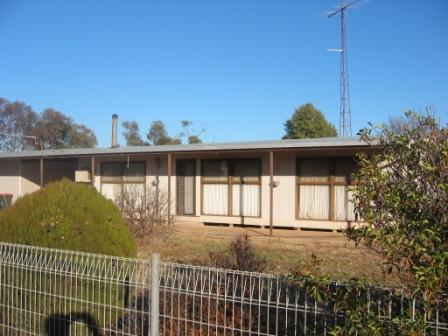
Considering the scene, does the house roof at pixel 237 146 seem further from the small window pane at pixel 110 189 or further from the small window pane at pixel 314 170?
the small window pane at pixel 110 189

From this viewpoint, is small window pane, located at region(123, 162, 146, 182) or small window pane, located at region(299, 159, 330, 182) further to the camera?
small window pane, located at region(123, 162, 146, 182)

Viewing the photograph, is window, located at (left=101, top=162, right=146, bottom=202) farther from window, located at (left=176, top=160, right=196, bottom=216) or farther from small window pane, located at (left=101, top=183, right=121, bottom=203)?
window, located at (left=176, top=160, right=196, bottom=216)

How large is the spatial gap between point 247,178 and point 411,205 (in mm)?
14327

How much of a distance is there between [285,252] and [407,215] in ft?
29.1

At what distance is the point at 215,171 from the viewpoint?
17812mm

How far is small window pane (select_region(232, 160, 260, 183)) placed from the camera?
1697cm

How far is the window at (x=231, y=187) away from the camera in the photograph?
17.0 metres

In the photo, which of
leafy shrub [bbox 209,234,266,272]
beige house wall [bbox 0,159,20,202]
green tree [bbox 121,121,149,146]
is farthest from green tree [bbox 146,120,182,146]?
leafy shrub [bbox 209,234,266,272]

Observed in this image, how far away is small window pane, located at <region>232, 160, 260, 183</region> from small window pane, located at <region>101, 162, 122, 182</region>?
5.17 m

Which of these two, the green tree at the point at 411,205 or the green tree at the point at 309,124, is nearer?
the green tree at the point at 411,205

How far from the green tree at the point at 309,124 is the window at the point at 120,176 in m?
32.0

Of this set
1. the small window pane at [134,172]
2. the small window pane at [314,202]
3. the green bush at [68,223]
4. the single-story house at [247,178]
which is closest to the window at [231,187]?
the single-story house at [247,178]

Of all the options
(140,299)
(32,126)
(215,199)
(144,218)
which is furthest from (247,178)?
(32,126)

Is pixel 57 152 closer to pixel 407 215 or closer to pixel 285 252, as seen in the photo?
pixel 285 252
